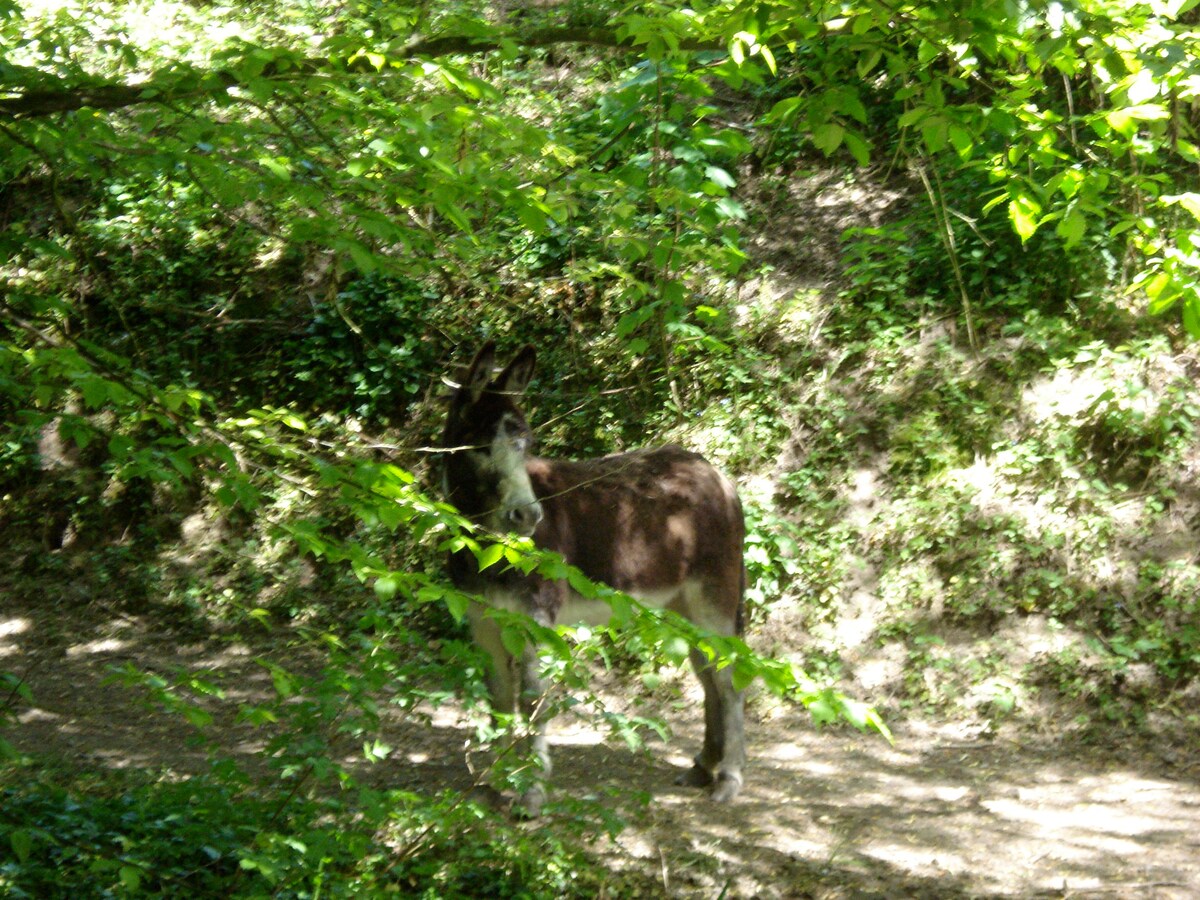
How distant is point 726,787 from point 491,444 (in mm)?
2319

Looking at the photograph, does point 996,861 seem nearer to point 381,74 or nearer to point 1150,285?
point 1150,285

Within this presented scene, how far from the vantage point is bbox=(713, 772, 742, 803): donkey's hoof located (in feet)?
21.8

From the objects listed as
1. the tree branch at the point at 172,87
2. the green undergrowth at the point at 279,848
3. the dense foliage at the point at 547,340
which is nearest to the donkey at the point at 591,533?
the dense foliage at the point at 547,340

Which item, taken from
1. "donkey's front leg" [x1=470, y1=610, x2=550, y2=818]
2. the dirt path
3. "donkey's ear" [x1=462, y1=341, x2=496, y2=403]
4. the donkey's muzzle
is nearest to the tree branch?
"donkey's ear" [x1=462, y1=341, x2=496, y2=403]

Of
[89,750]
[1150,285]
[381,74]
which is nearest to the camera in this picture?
[381,74]

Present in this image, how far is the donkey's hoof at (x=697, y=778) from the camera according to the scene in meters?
6.88

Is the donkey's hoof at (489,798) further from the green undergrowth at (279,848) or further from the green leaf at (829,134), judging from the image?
the green leaf at (829,134)

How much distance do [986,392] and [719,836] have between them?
465 cm

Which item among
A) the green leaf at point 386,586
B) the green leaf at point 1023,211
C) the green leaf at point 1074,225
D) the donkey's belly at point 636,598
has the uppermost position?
the green leaf at point 1023,211

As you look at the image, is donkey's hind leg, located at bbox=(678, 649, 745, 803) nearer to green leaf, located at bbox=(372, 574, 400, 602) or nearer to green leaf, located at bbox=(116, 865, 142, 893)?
green leaf, located at bbox=(372, 574, 400, 602)

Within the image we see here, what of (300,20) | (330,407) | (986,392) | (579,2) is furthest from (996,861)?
(300,20)

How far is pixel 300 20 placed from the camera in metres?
13.0

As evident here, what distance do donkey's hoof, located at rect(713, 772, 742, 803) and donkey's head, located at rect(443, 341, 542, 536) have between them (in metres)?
1.88

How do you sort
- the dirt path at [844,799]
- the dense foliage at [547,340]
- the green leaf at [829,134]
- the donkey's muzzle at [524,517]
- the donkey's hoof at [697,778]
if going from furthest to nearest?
the donkey's hoof at [697,778]
the donkey's muzzle at [524,517]
the dirt path at [844,799]
the green leaf at [829,134]
the dense foliage at [547,340]
